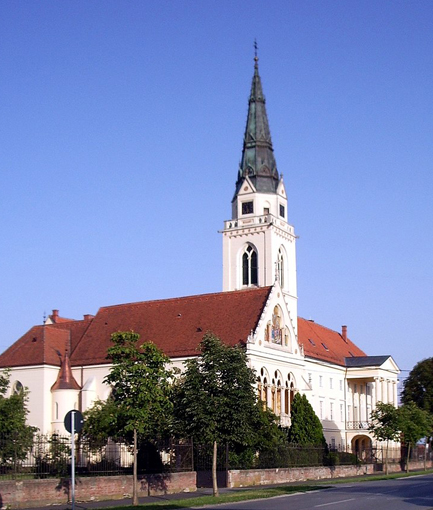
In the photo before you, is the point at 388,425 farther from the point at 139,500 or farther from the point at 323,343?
the point at 139,500

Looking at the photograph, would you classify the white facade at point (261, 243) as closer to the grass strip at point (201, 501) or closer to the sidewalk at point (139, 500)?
the sidewalk at point (139, 500)

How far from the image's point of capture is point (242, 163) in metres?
81.8

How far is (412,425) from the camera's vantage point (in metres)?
65.1

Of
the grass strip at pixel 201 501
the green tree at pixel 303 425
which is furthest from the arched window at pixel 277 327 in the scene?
the grass strip at pixel 201 501

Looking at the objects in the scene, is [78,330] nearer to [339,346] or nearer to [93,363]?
[93,363]

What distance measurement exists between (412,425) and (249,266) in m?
20.6

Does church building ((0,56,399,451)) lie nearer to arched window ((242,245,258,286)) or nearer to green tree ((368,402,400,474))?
arched window ((242,245,258,286))

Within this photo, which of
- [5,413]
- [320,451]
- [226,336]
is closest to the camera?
[5,413]

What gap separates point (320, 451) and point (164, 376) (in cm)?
2406

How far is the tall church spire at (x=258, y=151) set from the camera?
80250 millimetres

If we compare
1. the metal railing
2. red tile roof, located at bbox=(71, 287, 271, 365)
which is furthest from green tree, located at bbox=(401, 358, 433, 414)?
red tile roof, located at bbox=(71, 287, 271, 365)

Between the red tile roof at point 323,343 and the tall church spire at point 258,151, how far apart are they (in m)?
14.3

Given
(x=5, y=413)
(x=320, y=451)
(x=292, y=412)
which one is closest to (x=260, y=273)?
(x=292, y=412)

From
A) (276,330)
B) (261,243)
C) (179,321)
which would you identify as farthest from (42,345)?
(261,243)
